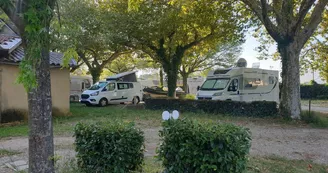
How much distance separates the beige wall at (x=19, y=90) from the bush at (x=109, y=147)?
6.92m

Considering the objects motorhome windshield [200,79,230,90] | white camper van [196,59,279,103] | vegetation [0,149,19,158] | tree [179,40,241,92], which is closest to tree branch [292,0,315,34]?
white camper van [196,59,279,103]

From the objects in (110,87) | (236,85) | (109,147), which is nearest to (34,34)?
(109,147)

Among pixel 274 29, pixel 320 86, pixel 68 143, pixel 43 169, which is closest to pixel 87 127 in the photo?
pixel 43 169

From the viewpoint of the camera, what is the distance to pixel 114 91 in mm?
19344

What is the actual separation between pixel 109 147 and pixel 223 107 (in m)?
10.1

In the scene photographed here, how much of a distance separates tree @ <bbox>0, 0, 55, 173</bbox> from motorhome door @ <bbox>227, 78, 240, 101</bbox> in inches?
507

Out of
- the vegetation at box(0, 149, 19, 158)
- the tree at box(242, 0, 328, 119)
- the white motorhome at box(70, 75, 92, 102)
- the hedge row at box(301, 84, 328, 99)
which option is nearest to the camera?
the vegetation at box(0, 149, 19, 158)

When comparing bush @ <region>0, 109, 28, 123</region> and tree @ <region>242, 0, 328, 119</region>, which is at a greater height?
tree @ <region>242, 0, 328, 119</region>

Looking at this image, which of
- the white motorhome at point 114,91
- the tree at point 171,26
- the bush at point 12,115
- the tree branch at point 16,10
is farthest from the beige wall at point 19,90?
the tree branch at point 16,10

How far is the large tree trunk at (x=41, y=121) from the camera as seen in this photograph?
318 cm

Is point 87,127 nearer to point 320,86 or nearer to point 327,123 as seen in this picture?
point 327,123

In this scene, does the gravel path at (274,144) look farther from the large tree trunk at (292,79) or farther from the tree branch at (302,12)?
the tree branch at (302,12)

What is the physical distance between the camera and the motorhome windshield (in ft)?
49.8

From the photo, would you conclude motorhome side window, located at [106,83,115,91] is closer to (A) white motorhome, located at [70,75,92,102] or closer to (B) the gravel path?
(A) white motorhome, located at [70,75,92,102]
